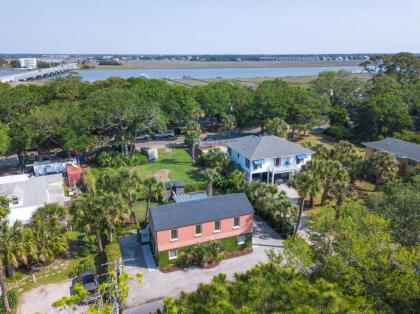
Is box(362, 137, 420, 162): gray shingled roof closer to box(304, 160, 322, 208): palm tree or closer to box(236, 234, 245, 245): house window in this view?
box(304, 160, 322, 208): palm tree

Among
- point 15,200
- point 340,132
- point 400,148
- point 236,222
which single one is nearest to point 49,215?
point 15,200

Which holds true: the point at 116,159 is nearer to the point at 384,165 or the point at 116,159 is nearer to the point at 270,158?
the point at 270,158

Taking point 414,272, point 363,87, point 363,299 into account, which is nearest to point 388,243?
point 414,272

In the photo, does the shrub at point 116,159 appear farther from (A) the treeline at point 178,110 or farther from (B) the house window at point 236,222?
(B) the house window at point 236,222

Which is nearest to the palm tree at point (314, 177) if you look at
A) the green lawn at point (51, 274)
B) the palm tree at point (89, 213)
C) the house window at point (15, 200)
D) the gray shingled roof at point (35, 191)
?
the palm tree at point (89, 213)

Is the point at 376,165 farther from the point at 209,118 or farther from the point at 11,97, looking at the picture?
the point at 11,97
